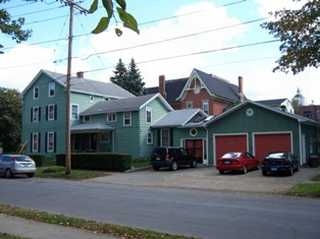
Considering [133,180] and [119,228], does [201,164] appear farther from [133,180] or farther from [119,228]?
[119,228]

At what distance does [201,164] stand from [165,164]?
5651mm

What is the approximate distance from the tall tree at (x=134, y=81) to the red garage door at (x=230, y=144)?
1519 inches

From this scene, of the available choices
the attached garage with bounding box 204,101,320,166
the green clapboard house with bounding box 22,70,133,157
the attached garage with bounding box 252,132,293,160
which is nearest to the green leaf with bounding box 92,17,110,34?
the attached garage with bounding box 204,101,320,166

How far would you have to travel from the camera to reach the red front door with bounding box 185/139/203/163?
41312mm

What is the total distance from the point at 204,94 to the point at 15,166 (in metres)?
29.8

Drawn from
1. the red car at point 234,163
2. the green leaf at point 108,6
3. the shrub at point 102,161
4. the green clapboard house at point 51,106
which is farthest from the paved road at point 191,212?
the green clapboard house at point 51,106

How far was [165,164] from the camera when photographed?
117 ft

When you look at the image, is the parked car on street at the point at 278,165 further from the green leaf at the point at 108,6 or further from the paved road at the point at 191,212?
the green leaf at the point at 108,6

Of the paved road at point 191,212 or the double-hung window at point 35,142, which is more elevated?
the double-hung window at point 35,142

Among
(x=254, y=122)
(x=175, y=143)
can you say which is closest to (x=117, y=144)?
(x=175, y=143)

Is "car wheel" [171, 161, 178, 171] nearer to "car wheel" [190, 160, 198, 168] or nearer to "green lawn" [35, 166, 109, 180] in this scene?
"car wheel" [190, 160, 198, 168]

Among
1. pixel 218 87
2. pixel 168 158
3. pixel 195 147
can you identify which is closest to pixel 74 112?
pixel 195 147

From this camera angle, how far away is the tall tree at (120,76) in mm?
76812

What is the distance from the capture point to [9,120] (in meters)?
62.4
